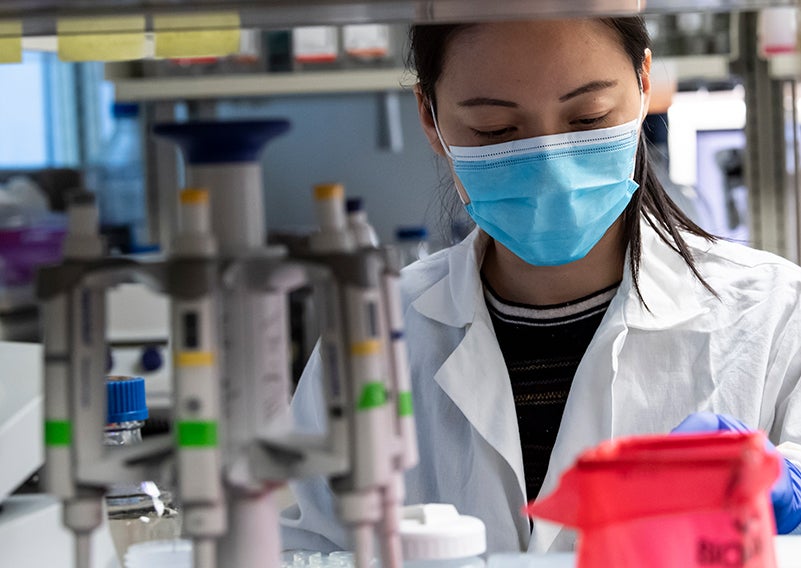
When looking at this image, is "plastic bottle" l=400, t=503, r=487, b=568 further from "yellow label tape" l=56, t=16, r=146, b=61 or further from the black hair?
the black hair

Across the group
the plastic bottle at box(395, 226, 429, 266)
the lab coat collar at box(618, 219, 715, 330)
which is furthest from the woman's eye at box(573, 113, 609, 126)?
the plastic bottle at box(395, 226, 429, 266)

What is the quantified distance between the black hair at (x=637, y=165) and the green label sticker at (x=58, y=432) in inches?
33.5

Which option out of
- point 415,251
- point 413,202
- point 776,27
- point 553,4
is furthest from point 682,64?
point 553,4

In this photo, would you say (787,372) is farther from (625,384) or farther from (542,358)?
(542,358)

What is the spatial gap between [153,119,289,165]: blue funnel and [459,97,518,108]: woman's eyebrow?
59 centimetres

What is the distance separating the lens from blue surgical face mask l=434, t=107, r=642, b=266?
135 cm

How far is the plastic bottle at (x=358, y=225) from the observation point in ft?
2.65

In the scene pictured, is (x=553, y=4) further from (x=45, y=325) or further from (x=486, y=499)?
(x=486, y=499)

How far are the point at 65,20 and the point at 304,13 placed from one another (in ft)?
0.69

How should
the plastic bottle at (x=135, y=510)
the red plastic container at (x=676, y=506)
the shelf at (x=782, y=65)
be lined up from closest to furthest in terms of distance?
the red plastic container at (x=676, y=506)
the plastic bottle at (x=135, y=510)
the shelf at (x=782, y=65)

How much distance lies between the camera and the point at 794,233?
11.2ft

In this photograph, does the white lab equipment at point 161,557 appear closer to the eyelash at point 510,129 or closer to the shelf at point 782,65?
the eyelash at point 510,129

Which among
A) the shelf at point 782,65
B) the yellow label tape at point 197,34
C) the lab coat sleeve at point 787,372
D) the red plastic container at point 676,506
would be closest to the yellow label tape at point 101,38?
the yellow label tape at point 197,34

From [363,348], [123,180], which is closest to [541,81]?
[363,348]
